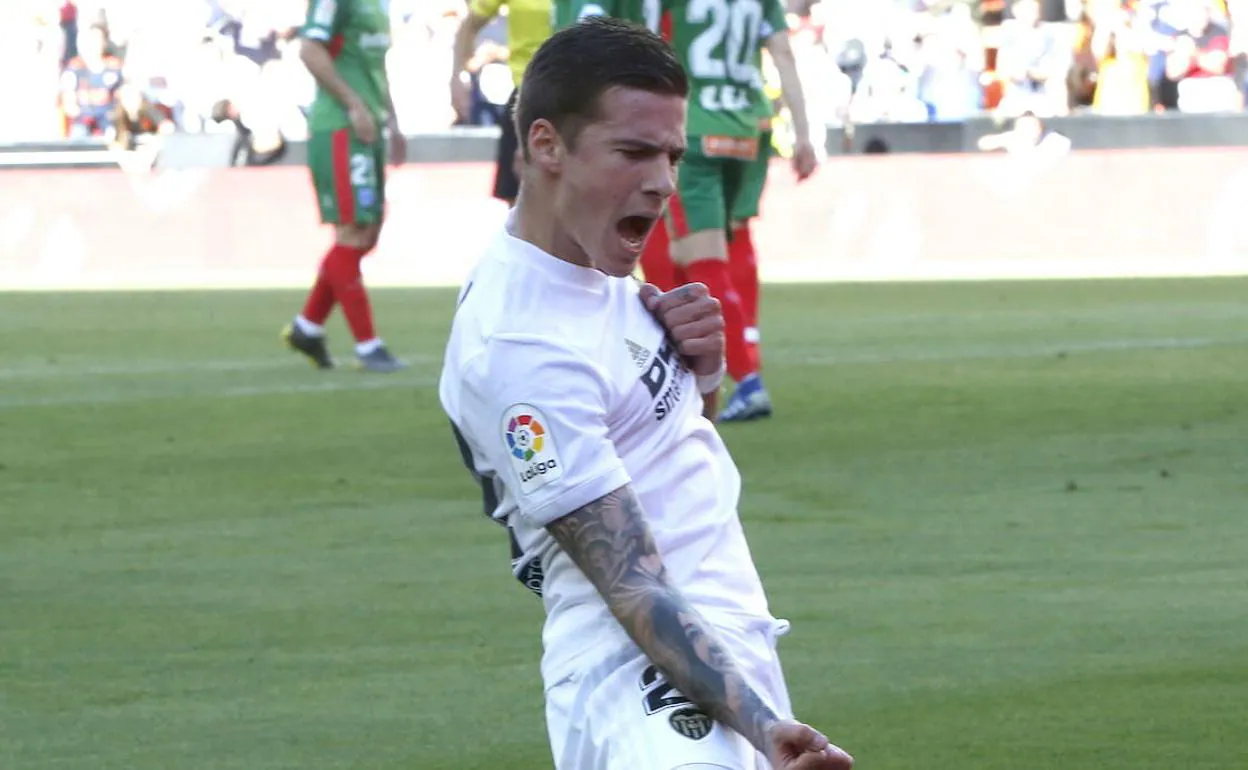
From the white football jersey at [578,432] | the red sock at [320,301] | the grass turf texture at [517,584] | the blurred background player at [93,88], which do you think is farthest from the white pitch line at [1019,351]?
the blurred background player at [93,88]

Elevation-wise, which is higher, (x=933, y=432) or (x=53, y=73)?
(x=933, y=432)

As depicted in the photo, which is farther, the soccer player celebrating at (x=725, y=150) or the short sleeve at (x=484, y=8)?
the short sleeve at (x=484, y=8)

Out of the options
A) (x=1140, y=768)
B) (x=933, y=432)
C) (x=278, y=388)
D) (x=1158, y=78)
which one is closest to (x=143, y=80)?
(x=1158, y=78)

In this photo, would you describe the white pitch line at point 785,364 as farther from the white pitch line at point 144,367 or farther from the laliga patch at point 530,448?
the laliga patch at point 530,448

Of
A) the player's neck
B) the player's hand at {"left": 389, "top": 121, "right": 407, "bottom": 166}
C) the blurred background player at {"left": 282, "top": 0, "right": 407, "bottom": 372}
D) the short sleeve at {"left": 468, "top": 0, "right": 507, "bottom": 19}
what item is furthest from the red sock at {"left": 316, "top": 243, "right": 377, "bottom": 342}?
the player's neck

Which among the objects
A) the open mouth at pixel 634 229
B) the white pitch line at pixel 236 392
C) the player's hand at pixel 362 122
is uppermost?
the open mouth at pixel 634 229

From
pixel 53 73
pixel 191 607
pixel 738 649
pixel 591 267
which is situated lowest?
pixel 53 73

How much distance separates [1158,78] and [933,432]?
18.1 meters

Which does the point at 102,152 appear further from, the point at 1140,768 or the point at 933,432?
the point at 1140,768

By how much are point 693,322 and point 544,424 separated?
1.18 ft

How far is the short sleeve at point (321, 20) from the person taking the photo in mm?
12320

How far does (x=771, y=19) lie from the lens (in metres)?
10.6

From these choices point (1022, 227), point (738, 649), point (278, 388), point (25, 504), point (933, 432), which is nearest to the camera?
point (738, 649)

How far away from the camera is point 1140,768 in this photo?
4578mm
